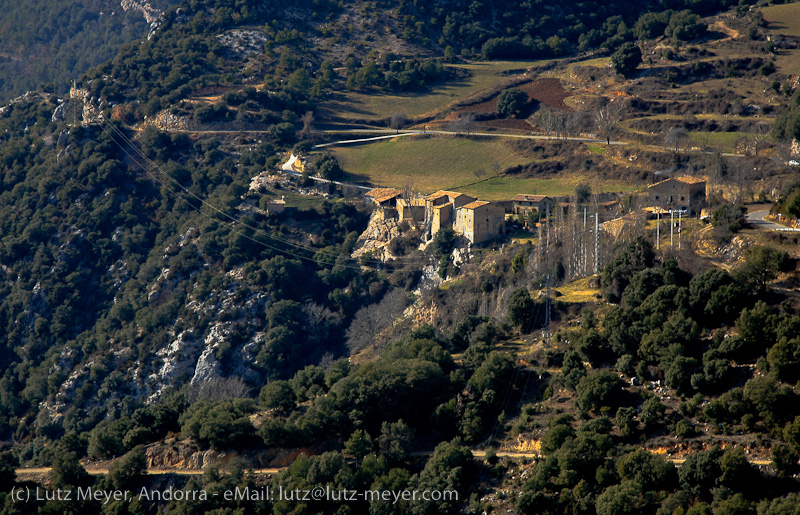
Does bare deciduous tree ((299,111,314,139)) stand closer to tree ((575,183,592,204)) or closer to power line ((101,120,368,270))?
power line ((101,120,368,270))

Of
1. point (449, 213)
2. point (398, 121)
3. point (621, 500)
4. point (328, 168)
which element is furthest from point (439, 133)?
point (621, 500)

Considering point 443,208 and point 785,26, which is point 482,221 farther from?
point 785,26

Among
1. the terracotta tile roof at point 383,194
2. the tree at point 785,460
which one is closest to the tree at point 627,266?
the tree at point 785,460

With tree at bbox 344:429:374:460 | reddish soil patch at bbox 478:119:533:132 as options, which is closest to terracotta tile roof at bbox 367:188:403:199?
reddish soil patch at bbox 478:119:533:132

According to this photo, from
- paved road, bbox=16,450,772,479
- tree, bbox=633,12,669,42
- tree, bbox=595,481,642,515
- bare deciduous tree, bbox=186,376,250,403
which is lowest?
bare deciduous tree, bbox=186,376,250,403

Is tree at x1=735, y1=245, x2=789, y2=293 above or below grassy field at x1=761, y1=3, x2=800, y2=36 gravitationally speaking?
below

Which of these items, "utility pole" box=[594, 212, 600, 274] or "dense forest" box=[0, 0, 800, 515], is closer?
"dense forest" box=[0, 0, 800, 515]
